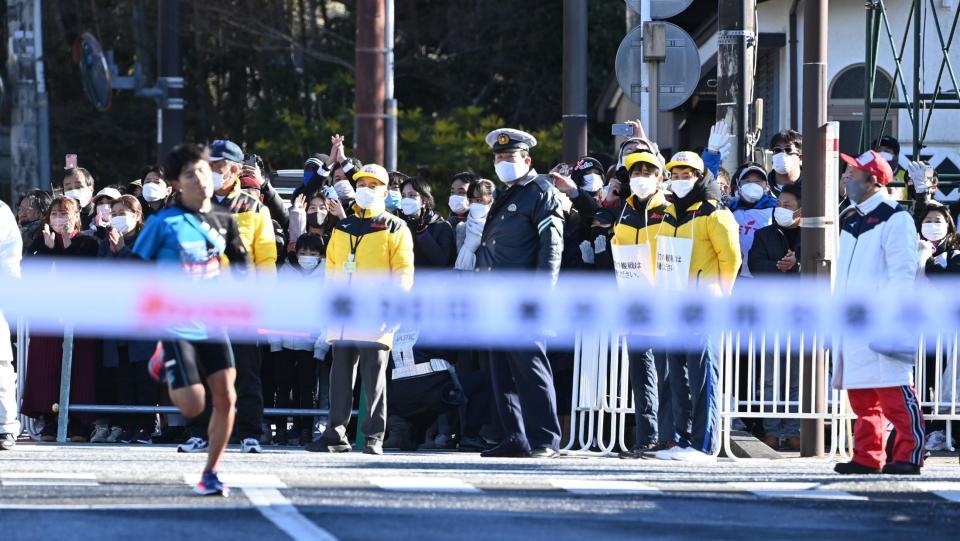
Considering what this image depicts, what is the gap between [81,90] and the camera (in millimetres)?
41000

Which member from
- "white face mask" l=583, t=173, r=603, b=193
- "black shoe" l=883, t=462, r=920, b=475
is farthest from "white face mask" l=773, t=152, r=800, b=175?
"black shoe" l=883, t=462, r=920, b=475

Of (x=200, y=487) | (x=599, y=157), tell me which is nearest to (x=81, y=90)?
(x=599, y=157)

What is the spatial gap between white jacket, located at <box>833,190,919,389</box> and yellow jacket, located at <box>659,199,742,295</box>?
108 cm

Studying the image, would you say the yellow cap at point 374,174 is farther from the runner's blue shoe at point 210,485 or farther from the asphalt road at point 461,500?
the runner's blue shoe at point 210,485

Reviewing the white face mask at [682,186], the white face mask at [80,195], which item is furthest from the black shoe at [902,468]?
the white face mask at [80,195]

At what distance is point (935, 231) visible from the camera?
14.9 meters

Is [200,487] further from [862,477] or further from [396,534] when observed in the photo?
[862,477]

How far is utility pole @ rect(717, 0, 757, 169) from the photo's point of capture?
16344 mm

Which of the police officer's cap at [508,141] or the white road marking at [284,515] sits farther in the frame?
the police officer's cap at [508,141]

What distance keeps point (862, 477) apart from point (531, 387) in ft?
8.10

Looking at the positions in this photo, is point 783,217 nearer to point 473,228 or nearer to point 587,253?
point 587,253

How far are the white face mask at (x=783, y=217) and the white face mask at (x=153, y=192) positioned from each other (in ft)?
15.3

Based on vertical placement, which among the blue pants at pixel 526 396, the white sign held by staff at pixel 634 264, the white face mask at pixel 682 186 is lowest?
the blue pants at pixel 526 396

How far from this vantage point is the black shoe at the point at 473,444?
14.8 metres
